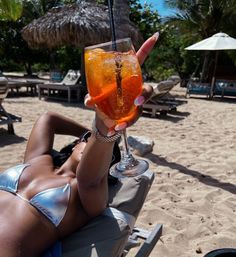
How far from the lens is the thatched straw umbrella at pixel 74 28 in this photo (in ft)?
34.2

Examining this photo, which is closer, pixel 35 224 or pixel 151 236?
pixel 35 224

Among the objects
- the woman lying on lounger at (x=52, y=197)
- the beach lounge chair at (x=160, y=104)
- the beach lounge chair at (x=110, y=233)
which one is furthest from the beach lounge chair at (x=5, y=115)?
the beach lounge chair at (x=110, y=233)

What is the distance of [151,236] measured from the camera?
6.85 ft

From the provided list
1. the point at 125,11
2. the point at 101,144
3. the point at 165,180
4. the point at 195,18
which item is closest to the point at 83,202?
the point at 101,144

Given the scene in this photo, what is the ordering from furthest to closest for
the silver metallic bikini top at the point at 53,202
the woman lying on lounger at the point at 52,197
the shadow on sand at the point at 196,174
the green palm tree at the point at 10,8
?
the green palm tree at the point at 10,8
the shadow on sand at the point at 196,174
the silver metallic bikini top at the point at 53,202
the woman lying on lounger at the point at 52,197

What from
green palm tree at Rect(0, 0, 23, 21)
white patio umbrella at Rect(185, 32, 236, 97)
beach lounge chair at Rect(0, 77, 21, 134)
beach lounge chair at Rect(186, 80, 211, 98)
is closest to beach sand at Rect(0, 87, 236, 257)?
beach lounge chair at Rect(0, 77, 21, 134)

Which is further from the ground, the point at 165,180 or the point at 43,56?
the point at 165,180

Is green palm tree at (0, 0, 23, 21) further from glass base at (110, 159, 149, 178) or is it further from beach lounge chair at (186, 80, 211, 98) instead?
glass base at (110, 159, 149, 178)

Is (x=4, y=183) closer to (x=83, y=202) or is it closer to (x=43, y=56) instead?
(x=83, y=202)

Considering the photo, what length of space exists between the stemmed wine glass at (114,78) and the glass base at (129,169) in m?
0.49

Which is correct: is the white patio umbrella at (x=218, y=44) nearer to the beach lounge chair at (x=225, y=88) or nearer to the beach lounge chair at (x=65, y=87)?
the beach lounge chair at (x=225, y=88)

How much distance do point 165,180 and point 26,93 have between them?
31.4 ft

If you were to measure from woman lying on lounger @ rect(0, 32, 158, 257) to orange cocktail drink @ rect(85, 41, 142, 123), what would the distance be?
0.10m

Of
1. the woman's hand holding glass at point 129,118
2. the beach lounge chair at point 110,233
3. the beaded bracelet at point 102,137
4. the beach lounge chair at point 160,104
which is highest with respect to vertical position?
the woman's hand holding glass at point 129,118
